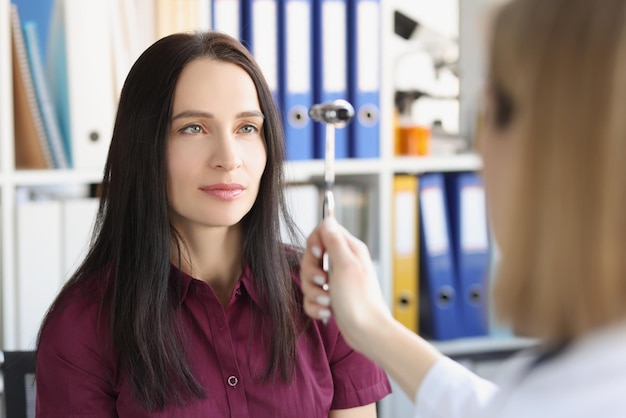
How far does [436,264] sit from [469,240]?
0.12m

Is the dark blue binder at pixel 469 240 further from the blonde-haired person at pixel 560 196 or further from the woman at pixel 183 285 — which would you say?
the blonde-haired person at pixel 560 196

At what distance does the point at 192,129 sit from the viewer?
1425mm

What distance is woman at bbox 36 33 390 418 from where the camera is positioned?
1.38m

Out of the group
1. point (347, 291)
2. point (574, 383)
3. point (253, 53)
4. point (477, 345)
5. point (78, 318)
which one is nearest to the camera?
point (574, 383)

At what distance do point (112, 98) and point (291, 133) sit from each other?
0.44 meters

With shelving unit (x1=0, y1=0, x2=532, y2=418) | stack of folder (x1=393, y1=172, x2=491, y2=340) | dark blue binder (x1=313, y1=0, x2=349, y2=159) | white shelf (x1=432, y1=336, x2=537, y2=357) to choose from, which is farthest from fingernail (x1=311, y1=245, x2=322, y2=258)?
white shelf (x1=432, y1=336, x2=537, y2=357)

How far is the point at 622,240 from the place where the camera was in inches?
25.6

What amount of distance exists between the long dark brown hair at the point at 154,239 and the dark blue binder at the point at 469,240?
3.18 ft

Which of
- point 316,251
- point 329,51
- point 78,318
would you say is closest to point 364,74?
point 329,51

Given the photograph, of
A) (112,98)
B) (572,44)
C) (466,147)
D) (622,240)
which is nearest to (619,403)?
(622,240)

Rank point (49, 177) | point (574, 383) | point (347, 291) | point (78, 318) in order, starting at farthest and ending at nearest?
point (49, 177)
point (78, 318)
point (347, 291)
point (574, 383)

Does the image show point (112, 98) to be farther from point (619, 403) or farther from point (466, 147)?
point (619, 403)

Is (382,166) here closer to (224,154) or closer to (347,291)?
(224,154)

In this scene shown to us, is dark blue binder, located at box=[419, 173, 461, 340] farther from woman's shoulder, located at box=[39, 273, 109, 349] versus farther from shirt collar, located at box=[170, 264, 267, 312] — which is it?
woman's shoulder, located at box=[39, 273, 109, 349]
